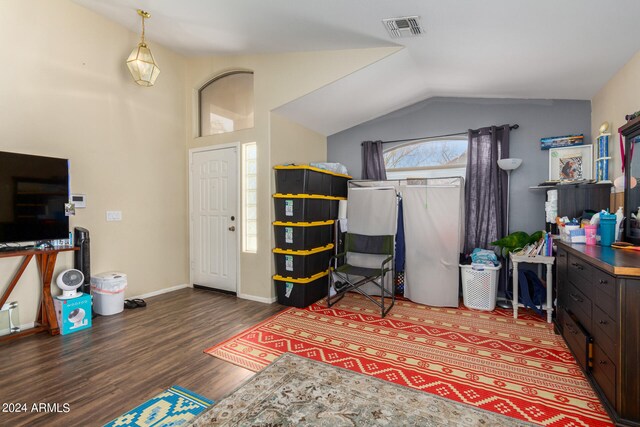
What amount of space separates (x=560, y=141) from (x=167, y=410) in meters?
4.61

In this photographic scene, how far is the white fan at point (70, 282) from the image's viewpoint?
3.01m

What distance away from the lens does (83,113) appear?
3363 mm

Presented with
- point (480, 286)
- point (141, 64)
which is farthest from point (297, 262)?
point (141, 64)

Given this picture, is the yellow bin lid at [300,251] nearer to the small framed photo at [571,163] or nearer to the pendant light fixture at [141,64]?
the pendant light fixture at [141,64]

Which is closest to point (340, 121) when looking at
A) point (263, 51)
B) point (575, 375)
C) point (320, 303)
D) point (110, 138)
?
point (263, 51)

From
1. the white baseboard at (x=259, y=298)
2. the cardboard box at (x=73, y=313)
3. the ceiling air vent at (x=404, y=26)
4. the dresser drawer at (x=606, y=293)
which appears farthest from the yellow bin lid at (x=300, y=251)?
the dresser drawer at (x=606, y=293)

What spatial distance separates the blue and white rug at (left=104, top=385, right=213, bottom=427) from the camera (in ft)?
5.59

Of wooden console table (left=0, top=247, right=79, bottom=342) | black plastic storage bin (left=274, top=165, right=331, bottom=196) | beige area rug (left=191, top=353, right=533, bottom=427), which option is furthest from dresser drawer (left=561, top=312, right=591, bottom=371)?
wooden console table (left=0, top=247, right=79, bottom=342)

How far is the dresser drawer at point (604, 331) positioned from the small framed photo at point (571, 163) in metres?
2.14

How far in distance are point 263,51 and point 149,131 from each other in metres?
1.81

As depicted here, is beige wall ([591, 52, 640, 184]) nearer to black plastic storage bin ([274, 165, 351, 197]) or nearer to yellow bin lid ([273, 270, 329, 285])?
black plastic storage bin ([274, 165, 351, 197])

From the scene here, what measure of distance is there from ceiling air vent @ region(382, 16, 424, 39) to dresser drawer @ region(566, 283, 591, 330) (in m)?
2.38

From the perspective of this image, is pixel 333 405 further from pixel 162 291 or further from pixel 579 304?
pixel 162 291

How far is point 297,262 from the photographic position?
3.61 m
